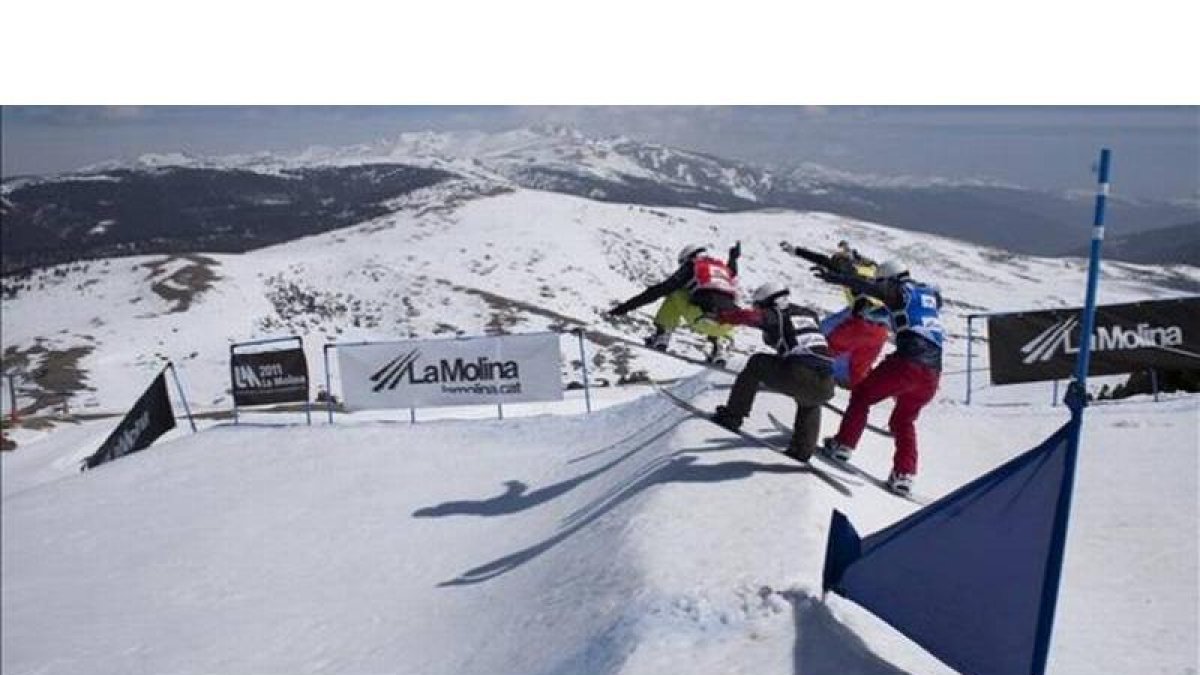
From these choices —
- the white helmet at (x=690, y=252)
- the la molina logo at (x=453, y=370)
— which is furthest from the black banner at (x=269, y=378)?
the white helmet at (x=690, y=252)

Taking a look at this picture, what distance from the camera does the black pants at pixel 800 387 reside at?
711cm

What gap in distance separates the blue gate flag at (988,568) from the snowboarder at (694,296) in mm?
4833

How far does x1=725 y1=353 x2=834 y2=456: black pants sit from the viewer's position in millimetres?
7105

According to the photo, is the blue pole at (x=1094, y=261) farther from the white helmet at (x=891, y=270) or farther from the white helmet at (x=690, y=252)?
the white helmet at (x=690, y=252)

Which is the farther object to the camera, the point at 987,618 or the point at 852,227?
the point at 852,227

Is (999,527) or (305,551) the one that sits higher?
(999,527)

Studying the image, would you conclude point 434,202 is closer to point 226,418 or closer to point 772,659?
point 226,418

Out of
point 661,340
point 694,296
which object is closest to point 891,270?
point 694,296

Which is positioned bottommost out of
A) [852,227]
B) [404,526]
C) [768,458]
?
[852,227]

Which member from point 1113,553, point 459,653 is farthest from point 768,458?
point 459,653

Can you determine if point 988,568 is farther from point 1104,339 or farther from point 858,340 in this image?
point 1104,339

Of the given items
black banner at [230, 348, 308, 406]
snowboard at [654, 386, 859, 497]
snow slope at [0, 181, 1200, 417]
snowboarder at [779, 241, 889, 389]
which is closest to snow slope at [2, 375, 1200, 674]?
snowboard at [654, 386, 859, 497]

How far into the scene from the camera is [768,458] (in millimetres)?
6996

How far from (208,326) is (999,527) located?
943 inches
